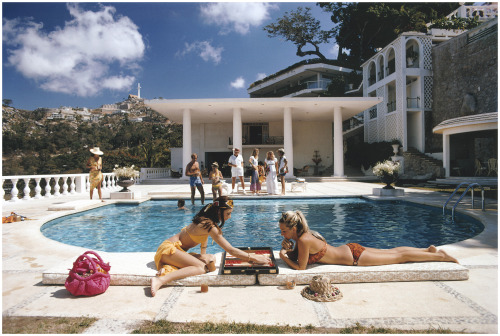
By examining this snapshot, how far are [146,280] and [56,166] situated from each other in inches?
1688

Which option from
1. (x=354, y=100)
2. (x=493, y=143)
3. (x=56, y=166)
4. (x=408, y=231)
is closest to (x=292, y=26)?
(x=354, y=100)

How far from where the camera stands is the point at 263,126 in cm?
2589

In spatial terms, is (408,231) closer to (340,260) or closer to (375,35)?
(340,260)

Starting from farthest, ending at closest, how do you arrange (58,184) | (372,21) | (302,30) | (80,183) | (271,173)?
(302,30) < (372,21) < (80,183) < (58,184) < (271,173)

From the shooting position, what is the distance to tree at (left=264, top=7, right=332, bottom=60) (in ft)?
135

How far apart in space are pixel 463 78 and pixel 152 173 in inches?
851

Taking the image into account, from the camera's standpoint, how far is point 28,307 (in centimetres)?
251

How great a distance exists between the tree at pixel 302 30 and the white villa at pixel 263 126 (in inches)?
821

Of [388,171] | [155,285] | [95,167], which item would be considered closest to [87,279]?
[155,285]

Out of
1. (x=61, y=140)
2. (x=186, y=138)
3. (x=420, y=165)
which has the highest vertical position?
(x=61, y=140)

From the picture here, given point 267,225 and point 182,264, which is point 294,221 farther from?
point 267,225

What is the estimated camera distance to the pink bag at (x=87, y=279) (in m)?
2.66

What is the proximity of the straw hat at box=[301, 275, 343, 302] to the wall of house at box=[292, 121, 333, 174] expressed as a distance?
2261 centimetres

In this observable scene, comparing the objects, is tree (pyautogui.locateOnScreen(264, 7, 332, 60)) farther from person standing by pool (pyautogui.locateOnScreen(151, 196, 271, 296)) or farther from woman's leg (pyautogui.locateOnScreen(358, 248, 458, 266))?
person standing by pool (pyautogui.locateOnScreen(151, 196, 271, 296))
